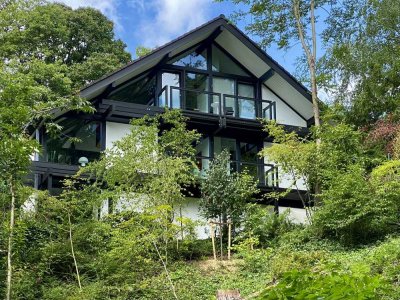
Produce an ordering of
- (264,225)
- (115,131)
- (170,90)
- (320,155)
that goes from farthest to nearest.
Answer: (170,90) → (115,131) → (320,155) → (264,225)

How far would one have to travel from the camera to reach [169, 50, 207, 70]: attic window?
19719mm

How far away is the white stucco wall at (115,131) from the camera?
18.0 m

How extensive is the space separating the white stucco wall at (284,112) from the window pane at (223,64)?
99 cm

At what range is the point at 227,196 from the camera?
587 inches

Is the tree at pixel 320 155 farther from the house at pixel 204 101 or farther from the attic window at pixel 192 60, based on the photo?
the attic window at pixel 192 60

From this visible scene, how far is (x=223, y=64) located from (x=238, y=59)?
22.5 inches

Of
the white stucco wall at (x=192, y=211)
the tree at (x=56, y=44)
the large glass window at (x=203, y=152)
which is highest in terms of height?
the tree at (x=56, y=44)

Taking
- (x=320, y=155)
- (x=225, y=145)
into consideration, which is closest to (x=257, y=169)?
(x=225, y=145)

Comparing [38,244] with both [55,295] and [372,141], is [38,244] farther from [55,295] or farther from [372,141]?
[372,141]

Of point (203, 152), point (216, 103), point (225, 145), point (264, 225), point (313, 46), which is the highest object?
point (313, 46)

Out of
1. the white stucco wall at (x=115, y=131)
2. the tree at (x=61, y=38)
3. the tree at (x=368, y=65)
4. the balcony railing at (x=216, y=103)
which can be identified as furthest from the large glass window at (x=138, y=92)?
the tree at (x=61, y=38)

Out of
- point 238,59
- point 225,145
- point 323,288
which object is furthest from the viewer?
point 238,59

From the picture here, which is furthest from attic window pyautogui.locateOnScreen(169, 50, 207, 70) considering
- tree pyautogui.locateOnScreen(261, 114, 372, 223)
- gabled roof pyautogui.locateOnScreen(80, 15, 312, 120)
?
tree pyautogui.locateOnScreen(261, 114, 372, 223)

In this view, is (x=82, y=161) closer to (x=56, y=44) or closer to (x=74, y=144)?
(x=74, y=144)
